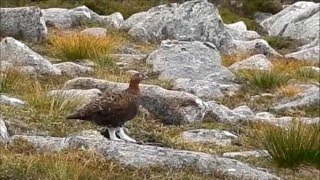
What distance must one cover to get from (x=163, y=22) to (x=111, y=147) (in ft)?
49.7

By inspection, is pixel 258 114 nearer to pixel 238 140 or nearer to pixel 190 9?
pixel 238 140

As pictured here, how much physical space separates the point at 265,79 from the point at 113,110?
7.98 meters

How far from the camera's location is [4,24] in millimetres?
19406

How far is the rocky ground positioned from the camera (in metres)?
7.36

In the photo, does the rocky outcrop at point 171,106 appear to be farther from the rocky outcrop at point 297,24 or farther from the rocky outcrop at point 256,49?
the rocky outcrop at point 297,24

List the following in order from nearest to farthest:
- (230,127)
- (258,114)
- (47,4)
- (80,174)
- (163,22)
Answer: (80,174), (230,127), (258,114), (163,22), (47,4)

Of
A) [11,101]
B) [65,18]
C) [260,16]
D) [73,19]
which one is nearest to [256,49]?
[73,19]

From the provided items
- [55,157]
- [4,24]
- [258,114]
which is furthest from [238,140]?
[4,24]

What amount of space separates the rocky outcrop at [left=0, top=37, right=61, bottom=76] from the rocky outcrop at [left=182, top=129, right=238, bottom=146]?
459cm

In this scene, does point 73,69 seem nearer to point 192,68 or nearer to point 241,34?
point 192,68

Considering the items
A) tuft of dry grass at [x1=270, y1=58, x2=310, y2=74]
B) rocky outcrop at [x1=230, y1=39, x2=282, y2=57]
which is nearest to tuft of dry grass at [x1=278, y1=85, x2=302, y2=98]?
tuft of dry grass at [x1=270, y1=58, x2=310, y2=74]

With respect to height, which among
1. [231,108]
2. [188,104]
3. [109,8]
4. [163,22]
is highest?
[188,104]

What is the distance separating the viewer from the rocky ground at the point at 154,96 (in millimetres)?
7363

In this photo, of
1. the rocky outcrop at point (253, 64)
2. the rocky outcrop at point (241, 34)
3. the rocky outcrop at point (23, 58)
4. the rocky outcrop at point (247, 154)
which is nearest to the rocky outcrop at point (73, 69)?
the rocky outcrop at point (23, 58)
